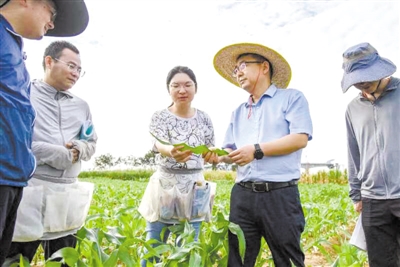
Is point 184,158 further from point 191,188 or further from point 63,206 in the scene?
point 63,206

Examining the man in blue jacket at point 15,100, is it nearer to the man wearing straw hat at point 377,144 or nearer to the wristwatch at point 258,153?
the wristwatch at point 258,153

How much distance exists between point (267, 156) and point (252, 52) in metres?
0.62

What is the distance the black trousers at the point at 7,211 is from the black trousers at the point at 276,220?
1176 mm

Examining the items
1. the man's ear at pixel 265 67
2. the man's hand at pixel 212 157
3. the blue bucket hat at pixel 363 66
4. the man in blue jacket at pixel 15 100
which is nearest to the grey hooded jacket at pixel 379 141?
the blue bucket hat at pixel 363 66

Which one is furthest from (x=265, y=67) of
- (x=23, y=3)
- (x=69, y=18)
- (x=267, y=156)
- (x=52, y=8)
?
(x=23, y=3)

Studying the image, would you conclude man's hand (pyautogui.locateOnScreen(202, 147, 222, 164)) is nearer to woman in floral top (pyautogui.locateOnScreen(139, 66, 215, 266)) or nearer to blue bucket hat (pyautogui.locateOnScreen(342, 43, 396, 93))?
woman in floral top (pyautogui.locateOnScreen(139, 66, 215, 266))

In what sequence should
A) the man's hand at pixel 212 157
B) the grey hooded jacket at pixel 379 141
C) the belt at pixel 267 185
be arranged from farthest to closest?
the grey hooded jacket at pixel 379 141
the man's hand at pixel 212 157
the belt at pixel 267 185

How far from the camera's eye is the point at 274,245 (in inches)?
95.7

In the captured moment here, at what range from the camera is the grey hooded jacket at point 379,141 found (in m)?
2.68

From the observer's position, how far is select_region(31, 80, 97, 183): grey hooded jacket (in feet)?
7.59

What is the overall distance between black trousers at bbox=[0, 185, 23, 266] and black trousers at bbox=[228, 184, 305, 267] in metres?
1.18

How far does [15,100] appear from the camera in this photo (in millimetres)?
1713

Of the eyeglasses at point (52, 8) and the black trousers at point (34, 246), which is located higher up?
the eyeglasses at point (52, 8)

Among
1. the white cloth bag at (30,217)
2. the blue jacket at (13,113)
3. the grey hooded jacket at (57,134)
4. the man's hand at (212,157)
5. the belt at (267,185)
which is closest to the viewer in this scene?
the blue jacket at (13,113)
